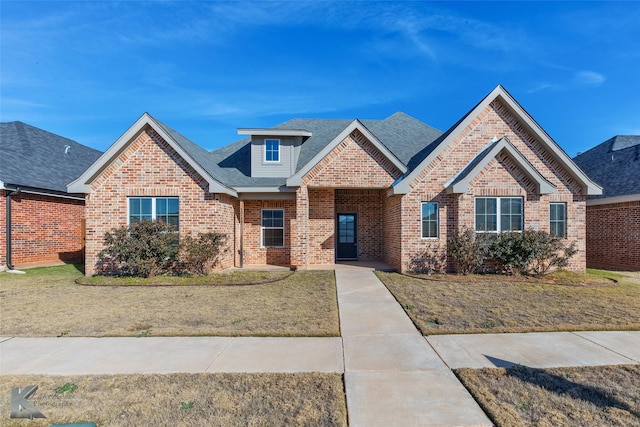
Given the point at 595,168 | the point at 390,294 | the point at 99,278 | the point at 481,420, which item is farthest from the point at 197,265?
the point at 595,168

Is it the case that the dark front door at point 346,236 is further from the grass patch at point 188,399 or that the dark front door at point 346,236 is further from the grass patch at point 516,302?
the grass patch at point 188,399

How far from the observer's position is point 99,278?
1115 centimetres

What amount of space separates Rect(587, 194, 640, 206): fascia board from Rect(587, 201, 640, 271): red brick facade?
0.62 feet

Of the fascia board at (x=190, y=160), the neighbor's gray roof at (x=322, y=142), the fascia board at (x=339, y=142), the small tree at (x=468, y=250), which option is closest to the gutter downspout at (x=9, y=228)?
the fascia board at (x=190, y=160)

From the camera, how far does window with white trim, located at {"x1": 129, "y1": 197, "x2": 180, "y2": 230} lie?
473 inches

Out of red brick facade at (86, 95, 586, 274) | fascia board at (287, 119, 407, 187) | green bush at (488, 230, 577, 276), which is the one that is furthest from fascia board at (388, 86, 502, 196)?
green bush at (488, 230, 577, 276)

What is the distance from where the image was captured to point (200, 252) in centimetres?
1122

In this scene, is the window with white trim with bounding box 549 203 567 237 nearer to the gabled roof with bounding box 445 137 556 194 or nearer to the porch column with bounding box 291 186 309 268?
the gabled roof with bounding box 445 137 556 194

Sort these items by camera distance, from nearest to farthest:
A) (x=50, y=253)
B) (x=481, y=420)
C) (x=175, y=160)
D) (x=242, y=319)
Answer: (x=481, y=420) → (x=242, y=319) → (x=175, y=160) → (x=50, y=253)

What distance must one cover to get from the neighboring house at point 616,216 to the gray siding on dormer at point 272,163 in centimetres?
1386

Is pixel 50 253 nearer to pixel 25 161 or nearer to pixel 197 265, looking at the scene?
pixel 25 161

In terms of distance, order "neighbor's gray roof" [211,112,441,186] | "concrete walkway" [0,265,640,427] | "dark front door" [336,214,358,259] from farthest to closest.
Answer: "dark front door" [336,214,358,259] → "neighbor's gray roof" [211,112,441,186] → "concrete walkway" [0,265,640,427]

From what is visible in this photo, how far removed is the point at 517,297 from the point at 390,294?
316 centimetres

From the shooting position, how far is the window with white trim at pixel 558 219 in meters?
12.1
